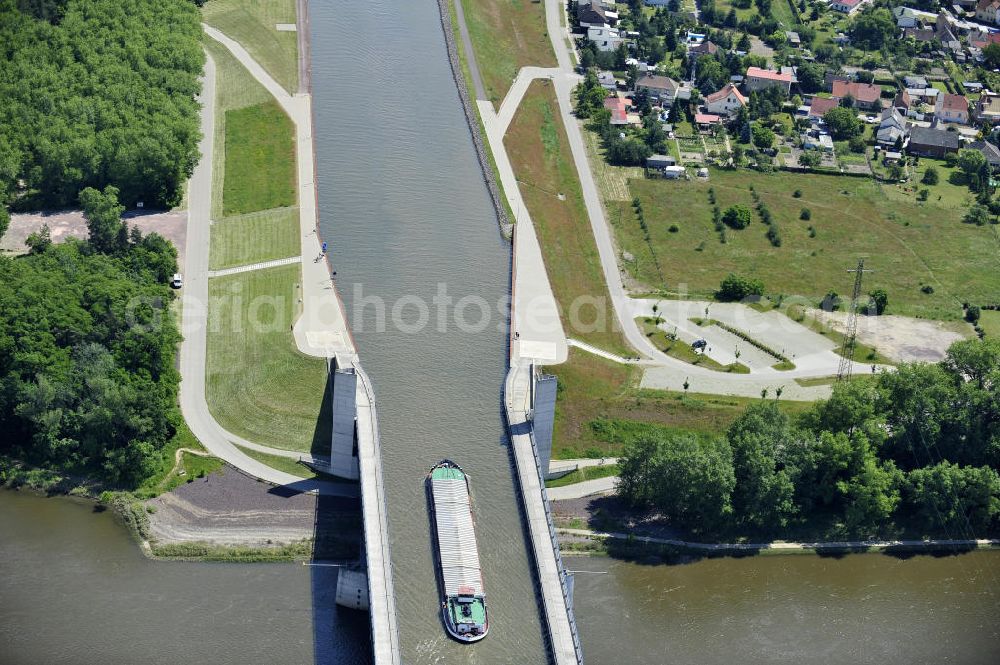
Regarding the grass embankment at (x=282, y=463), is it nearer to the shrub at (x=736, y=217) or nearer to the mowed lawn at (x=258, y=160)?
the mowed lawn at (x=258, y=160)

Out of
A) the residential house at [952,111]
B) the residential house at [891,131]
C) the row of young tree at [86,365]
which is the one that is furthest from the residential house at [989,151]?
the row of young tree at [86,365]

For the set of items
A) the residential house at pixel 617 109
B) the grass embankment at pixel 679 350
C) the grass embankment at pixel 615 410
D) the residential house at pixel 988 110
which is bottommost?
the residential house at pixel 988 110

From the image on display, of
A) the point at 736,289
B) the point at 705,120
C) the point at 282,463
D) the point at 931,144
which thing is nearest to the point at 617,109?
the point at 705,120

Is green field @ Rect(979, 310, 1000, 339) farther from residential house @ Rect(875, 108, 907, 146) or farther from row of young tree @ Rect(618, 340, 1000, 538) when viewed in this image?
residential house @ Rect(875, 108, 907, 146)

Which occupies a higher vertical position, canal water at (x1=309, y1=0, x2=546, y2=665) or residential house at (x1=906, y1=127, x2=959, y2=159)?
canal water at (x1=309, y1=0, x2=546, y2=665)

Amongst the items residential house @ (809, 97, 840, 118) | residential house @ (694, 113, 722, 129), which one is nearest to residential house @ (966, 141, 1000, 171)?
residential house @ (809, 97, 840, 118)

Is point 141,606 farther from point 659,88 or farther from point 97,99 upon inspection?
point 659,88
